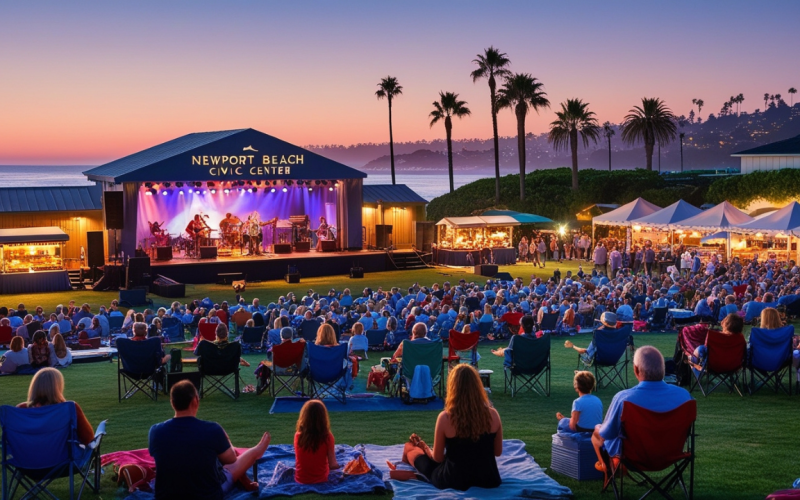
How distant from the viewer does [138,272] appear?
27234 mm

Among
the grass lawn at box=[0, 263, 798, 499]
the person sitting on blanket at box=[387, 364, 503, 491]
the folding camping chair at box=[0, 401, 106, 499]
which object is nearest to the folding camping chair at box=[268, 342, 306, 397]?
the grass lawn at box=[0, 263, 798, 499]

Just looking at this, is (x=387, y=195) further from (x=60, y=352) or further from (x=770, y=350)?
(x=770, y=350)

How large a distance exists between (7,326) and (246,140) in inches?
677

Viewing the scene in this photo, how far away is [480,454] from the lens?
20.2 ft

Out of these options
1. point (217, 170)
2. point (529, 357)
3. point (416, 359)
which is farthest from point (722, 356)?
point (217, 170)

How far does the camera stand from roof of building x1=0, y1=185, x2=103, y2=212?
3089 cm

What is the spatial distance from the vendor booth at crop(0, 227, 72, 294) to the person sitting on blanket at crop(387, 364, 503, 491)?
23.8m

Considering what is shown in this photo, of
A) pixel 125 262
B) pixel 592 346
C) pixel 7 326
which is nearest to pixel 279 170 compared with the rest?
pixel 125 262

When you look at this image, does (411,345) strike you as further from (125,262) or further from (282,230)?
(282,230)

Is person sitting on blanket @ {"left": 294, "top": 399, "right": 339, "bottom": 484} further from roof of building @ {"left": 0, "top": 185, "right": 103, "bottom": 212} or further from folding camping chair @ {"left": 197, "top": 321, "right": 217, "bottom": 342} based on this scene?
roof of building @ {"left": 0, "top": 185, "right": 103, "bottom": 212}

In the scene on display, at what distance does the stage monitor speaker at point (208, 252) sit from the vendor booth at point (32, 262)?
4478 millimetres

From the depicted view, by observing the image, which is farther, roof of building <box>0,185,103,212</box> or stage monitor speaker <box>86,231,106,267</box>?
roof of building <box>0,185,103,212</box>

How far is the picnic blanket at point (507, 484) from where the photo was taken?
627 cm

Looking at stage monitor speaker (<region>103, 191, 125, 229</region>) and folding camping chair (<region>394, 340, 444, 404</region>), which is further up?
stage monitor speaker (<region>103, 191, 125, 229</region>)
